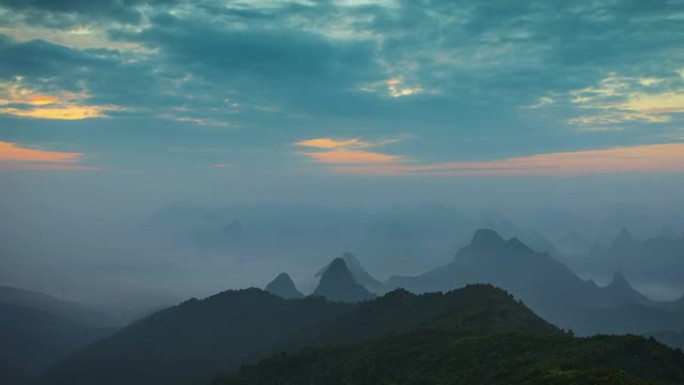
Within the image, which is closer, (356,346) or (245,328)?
(356,346)

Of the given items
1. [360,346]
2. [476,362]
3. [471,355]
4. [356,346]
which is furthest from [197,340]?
A: [476,362]

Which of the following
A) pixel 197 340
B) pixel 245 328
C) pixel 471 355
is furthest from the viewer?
pixel 245 328

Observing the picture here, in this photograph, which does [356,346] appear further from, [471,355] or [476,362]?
[476,362]

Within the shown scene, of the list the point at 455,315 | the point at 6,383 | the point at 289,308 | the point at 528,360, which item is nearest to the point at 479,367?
the point at 528,360

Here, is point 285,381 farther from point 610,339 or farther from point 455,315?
point 610,339

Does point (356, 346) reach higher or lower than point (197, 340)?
higher

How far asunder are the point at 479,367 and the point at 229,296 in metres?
139

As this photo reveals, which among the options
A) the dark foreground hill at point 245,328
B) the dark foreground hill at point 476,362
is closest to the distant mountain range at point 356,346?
the dark foreground hill at point 476,362

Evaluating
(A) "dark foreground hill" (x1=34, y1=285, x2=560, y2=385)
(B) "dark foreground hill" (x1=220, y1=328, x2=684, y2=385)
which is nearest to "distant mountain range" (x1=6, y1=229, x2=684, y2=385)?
(B) "dark foreground hill" (x1=220, y1=328, x2=684, y2=385)

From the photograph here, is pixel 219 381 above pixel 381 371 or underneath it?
underneath

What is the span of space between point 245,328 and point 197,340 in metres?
15.6

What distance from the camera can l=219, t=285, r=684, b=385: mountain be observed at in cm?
4453

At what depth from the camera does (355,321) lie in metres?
122

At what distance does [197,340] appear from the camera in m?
160
